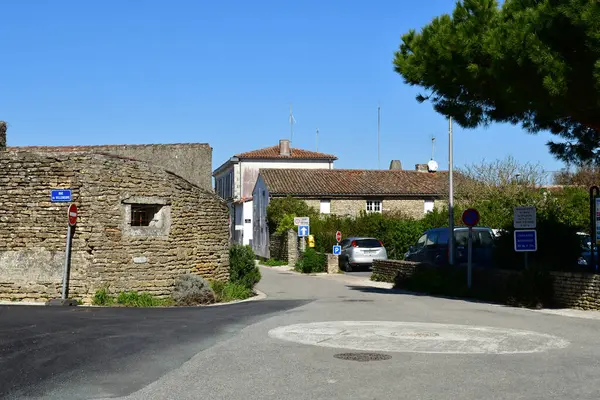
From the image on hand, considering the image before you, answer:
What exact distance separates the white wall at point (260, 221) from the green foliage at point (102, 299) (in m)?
33.4

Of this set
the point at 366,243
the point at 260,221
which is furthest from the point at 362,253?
the point at 260,221

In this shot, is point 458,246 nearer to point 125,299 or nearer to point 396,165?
point 125,299

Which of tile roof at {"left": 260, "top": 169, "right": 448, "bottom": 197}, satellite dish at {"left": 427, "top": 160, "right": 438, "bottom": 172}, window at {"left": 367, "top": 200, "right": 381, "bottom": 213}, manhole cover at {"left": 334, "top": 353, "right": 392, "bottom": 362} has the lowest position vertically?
manhole cover at {"left": 334, "top": 353, "right": 392, "bottom": 362}

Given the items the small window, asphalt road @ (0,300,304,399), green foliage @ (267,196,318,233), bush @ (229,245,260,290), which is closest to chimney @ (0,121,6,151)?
the small window

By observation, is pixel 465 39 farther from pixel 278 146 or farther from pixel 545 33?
pixel 278 146

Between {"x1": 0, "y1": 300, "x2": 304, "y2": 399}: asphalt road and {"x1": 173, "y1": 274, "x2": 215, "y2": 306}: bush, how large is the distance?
219 cm

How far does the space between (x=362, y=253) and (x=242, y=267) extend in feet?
49.6

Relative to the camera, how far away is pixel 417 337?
40.6 feet

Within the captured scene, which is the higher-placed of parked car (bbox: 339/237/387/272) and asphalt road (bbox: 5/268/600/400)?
parked car (bbox: 339/237/387/272)

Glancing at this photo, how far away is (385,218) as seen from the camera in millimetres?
43969

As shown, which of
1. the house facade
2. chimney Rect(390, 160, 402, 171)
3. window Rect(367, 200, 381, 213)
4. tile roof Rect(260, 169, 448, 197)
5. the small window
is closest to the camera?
the small window

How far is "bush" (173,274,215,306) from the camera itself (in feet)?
64.3

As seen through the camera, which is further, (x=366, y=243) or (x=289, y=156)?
(x=289, y=156)

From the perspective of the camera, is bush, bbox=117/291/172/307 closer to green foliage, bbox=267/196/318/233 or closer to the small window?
the small window
